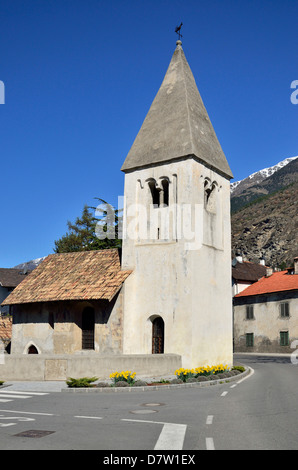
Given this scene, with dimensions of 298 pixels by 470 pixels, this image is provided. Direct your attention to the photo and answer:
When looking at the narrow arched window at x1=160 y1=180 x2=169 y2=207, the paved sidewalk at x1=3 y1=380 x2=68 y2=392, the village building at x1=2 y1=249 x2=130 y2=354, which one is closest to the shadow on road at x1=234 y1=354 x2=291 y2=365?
the village building at x1=2 y1=249 x2=130 y2=354

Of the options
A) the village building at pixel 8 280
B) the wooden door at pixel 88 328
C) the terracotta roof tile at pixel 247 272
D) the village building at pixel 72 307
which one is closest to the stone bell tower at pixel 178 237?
the village building at pixel 72 307

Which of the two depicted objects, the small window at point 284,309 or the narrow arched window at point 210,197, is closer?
the narrow arched window at point 210,197

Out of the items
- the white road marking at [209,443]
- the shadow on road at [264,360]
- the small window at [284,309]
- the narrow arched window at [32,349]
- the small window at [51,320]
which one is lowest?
the shadow on road at [264,360]

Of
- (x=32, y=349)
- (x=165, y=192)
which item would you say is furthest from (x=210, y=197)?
(x=32, y=349)

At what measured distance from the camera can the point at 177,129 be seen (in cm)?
2934

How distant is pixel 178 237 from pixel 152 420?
16.9m

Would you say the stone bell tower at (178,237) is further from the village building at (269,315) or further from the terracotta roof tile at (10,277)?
the terracotta roof tile at (10,277)

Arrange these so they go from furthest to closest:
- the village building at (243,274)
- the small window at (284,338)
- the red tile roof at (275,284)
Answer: the village building at (243,274)
the red tile roof at (275,284)
the small window at (284,338)

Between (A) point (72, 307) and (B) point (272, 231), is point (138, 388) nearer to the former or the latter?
(A) point (72, 307)

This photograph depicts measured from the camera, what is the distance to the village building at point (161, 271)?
1056 inches

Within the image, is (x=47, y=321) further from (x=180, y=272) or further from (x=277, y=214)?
(x=277, y=214)

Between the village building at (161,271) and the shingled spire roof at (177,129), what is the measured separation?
0.28 ft

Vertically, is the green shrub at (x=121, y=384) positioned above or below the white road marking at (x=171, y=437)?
below
